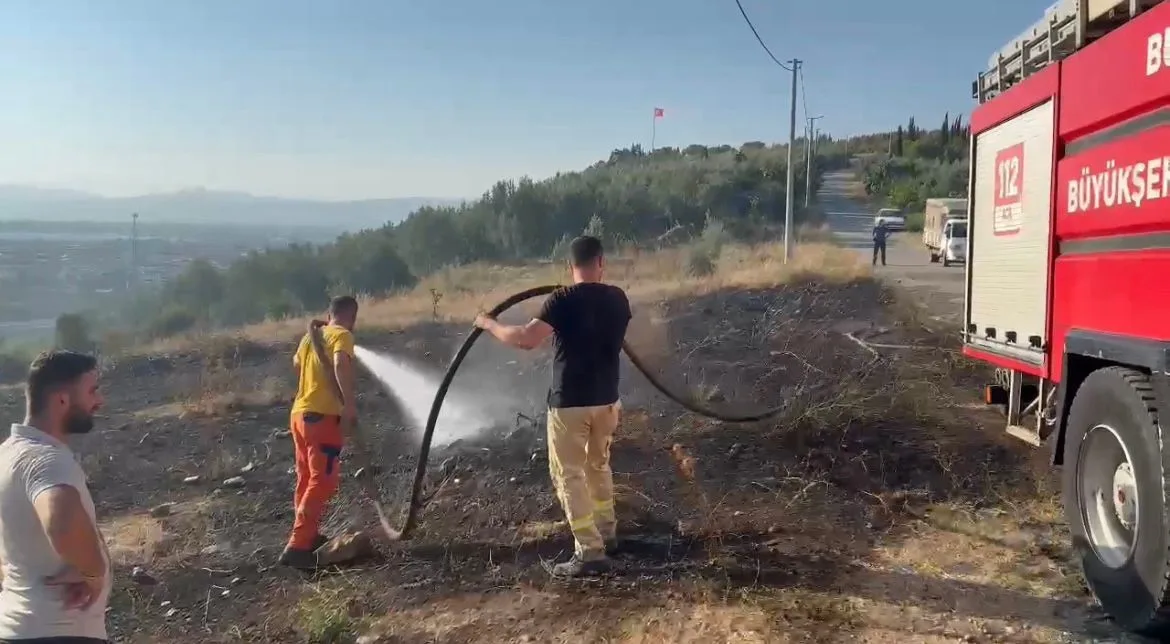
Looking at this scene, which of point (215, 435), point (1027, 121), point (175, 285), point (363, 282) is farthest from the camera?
point (175, 285)

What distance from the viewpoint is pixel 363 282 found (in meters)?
29.8

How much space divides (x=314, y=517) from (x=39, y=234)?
57722 mm

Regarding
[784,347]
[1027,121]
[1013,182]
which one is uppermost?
[1027,121]

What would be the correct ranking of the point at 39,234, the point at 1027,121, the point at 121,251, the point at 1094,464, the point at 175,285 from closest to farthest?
the point at 1094,464 → the point at 1027,121 → the point at 175,285 → the point at 121,251 → the point at 39,234

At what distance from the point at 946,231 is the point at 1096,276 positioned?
76.0 ft

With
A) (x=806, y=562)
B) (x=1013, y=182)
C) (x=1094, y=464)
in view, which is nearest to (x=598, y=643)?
(x=806, y=562)

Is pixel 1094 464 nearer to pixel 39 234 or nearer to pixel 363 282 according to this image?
pixel 363 282

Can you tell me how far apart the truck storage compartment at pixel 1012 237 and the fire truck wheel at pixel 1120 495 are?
0.76 meters

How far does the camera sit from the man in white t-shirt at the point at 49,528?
2.59 meters

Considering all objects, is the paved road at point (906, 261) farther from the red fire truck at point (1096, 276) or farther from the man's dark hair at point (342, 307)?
the man's dark hair at point (342, 307)

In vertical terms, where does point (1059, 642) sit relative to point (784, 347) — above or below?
below

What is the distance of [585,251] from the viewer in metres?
4.60

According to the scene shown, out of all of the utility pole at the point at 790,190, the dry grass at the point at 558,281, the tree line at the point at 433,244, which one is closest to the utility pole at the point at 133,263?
the tree line at the point at 433,244

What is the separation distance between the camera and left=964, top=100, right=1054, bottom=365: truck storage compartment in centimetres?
470
